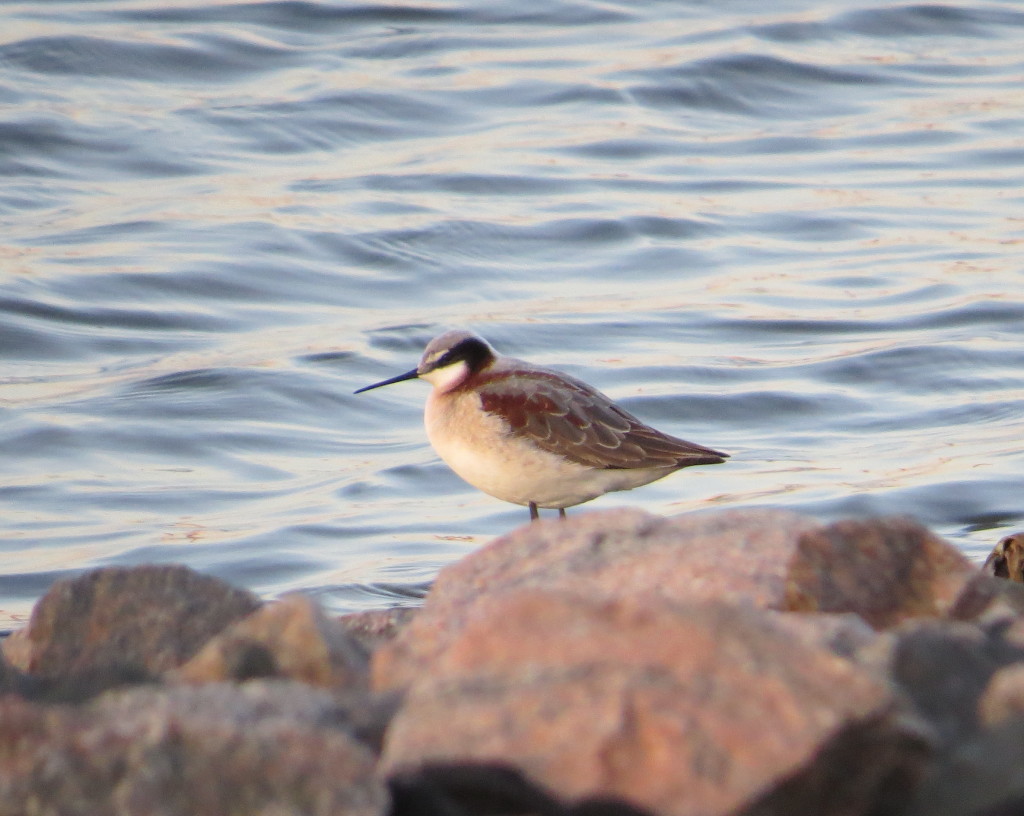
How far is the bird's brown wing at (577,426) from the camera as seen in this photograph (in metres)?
8.52

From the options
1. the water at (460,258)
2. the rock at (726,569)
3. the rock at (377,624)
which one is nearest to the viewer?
the rock at (726,569)

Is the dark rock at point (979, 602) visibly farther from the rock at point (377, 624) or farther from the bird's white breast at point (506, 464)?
the bird's white breast at point (506, 464)

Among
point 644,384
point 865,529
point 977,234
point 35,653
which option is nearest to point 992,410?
point 644,384

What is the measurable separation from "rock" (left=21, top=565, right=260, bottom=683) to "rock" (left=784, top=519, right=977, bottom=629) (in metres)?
1.86

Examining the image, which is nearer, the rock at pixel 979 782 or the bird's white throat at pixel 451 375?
the rock at pixel 979 782

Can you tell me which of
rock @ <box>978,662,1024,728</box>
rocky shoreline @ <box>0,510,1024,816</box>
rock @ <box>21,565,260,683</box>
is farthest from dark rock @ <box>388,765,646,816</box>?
rock @ <box>21,565,260,683</box>

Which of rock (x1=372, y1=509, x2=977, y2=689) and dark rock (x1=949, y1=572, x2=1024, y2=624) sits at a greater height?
rock (x1=372, y1=509, x2=977, y2=689)

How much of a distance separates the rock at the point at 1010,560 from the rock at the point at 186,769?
4.13m

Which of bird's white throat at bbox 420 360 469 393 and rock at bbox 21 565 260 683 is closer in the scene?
rock at bbox 21 565 260 683

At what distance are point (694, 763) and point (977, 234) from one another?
15.1 m

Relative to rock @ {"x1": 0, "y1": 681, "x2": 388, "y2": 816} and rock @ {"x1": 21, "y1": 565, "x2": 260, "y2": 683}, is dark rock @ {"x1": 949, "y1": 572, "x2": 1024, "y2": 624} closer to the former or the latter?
rock @ {"x1": 0, "y1": 681, "x2": 388, "y2": 816}

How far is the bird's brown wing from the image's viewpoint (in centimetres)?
852

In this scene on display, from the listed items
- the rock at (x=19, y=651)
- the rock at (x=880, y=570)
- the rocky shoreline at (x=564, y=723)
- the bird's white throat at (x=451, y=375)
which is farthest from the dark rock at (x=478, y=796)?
the bird's white throat at (x=451, y=375)

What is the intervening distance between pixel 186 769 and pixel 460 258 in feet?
44.9
